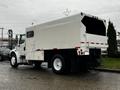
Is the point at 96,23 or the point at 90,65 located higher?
the point at 96,23

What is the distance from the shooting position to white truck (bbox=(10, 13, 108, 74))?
38.4 feet

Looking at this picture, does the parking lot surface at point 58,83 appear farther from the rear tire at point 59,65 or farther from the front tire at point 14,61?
the front tire at point 14,61

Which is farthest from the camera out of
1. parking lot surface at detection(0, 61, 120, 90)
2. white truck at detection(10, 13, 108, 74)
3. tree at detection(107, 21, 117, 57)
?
tree at detection(107, 21, 117, 57)

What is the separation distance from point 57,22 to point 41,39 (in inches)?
73.7

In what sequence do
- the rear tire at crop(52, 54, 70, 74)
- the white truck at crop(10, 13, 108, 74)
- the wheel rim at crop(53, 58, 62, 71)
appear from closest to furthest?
the white truck at crop(10, 13, 108, 74) < the rear tire at crop(52, 54, 70, 74) < the wheel rim at crop(53, 58, 62, 71)

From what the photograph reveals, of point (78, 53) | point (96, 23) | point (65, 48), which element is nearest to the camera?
point (78, 53)

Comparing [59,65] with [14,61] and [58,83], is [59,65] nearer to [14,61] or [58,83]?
[58,83]

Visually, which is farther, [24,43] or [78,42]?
[24,43]

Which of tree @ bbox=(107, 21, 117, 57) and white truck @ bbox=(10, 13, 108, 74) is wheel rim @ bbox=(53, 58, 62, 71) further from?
tree @ bbox=(107, 21, 117, 57)

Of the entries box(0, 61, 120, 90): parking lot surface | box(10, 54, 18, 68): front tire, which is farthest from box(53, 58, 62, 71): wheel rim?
box(10, 54, 18, 68): front tire

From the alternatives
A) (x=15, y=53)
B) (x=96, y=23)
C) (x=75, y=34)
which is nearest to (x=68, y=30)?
(x=75, y=34)

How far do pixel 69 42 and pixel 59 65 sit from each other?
1.58m

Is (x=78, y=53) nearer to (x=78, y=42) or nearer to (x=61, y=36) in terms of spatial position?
(x=78, y=42)

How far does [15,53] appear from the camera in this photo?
16.7 metres
